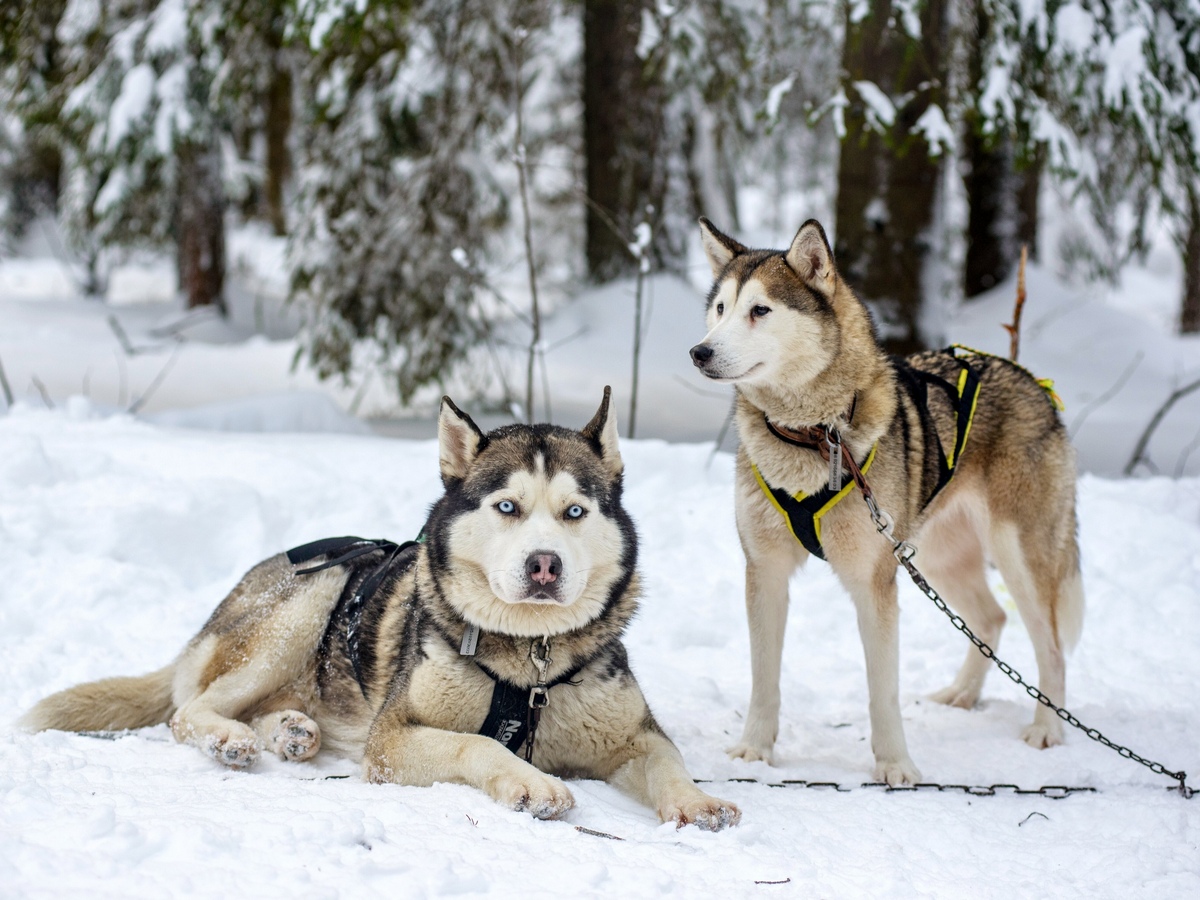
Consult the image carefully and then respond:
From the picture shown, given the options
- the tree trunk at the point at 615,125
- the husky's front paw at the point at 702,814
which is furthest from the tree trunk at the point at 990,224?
the husky's front paw at the point at 702,814

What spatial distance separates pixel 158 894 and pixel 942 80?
731 cm

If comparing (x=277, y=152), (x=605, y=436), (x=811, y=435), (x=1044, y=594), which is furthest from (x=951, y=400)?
(x=277, y=152)

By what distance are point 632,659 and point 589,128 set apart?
6916 mm

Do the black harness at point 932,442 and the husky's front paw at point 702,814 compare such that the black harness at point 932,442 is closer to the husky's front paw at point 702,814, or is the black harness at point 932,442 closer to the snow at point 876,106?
the husky's front paw at point 702,814

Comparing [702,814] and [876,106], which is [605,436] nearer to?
[702,814]

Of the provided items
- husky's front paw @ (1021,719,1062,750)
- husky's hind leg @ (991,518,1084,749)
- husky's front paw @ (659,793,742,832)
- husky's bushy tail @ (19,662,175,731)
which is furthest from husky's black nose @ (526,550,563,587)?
husky's front paw @ (1021,719,1062,750)

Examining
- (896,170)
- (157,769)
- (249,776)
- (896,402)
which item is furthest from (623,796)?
(896,170)

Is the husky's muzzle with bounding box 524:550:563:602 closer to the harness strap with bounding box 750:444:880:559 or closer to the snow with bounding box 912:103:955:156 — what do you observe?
the harness strap with bounding box 750:444:880:559

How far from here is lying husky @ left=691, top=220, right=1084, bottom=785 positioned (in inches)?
151

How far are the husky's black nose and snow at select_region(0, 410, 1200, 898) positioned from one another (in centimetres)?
62

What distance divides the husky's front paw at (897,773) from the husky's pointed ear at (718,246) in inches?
76.9

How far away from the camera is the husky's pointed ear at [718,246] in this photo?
4137 mm

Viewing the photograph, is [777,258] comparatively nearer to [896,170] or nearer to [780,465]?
[780,465]

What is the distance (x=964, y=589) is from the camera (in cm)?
503
